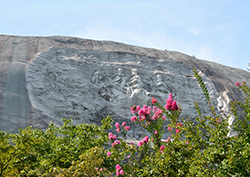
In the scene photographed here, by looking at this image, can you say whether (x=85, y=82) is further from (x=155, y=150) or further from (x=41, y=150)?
(x=155, y=150)

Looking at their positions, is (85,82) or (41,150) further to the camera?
(85,82)

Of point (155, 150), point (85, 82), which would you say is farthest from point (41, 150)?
point (85, 82)

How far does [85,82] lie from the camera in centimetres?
1761

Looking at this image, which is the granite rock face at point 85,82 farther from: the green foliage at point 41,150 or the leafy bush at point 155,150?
the leafy bush at point 155,150

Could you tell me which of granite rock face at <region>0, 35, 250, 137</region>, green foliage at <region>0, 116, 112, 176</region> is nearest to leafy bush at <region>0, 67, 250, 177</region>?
green foliage at <region>0, 116, 112, 176</region>

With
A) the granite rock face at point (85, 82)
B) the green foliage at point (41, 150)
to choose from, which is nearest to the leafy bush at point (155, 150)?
the green foliage at point (41, 150)

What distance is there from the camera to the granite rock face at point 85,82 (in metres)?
13.7

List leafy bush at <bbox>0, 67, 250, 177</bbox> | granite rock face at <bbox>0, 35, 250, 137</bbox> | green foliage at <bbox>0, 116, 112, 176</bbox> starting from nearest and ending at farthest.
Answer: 1. leafy bush at <bbox>0, 67, 250, 177</bbox>
2. green foliage at <bbox>0, 116, 112, 176</bbox>
3. granite rock face at <bbox>0, 35, 250, 137</bbox>

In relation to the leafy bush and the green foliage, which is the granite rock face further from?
the leafy bush

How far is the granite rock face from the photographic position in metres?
13.7

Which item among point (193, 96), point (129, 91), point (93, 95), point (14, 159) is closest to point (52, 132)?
point (14, 159)

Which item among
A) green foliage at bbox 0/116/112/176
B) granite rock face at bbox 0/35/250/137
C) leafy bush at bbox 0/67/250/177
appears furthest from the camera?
granite rock face at bbox 0/35/250/137

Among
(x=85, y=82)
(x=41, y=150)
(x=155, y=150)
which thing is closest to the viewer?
A: (x=155, y=150)

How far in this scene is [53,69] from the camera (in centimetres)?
1775
